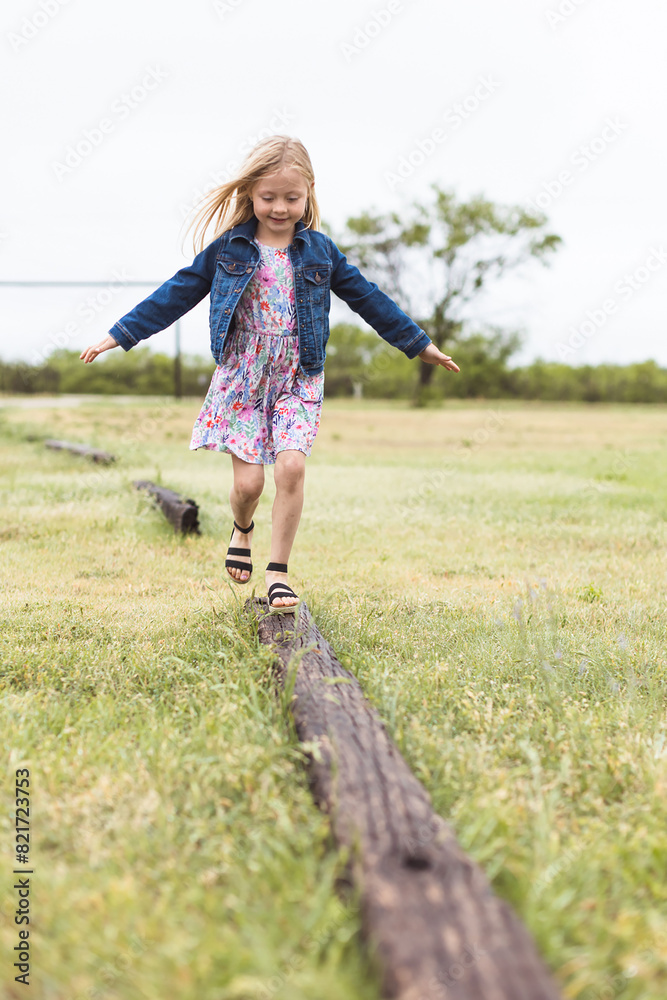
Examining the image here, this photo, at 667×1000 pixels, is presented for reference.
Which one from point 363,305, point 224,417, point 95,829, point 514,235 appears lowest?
point 95,829

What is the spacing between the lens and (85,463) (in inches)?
387

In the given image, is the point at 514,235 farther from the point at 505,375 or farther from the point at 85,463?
the point at 85,463

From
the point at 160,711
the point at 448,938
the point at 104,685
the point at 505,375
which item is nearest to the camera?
the point at 448,938

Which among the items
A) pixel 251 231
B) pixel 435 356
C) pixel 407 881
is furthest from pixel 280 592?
pixel 407 881

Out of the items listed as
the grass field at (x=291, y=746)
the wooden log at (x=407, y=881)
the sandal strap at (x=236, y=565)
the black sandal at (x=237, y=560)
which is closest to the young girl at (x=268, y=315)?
the black sandal at (x=237, y=560)

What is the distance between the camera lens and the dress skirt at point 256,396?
3734 millimetres

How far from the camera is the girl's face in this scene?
141 inches

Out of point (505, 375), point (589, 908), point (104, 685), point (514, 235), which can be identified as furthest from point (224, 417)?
point (505, 375)

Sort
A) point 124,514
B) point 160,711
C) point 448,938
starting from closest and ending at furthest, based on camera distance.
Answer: point 448,938 < point 160,711 < point 124,514

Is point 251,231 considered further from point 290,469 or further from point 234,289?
point 290,469

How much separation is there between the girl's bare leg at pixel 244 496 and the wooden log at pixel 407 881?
5.04ft

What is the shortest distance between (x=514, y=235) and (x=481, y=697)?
3240 centimetres

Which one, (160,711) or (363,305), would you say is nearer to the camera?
(160,711)

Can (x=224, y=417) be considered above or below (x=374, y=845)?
above
